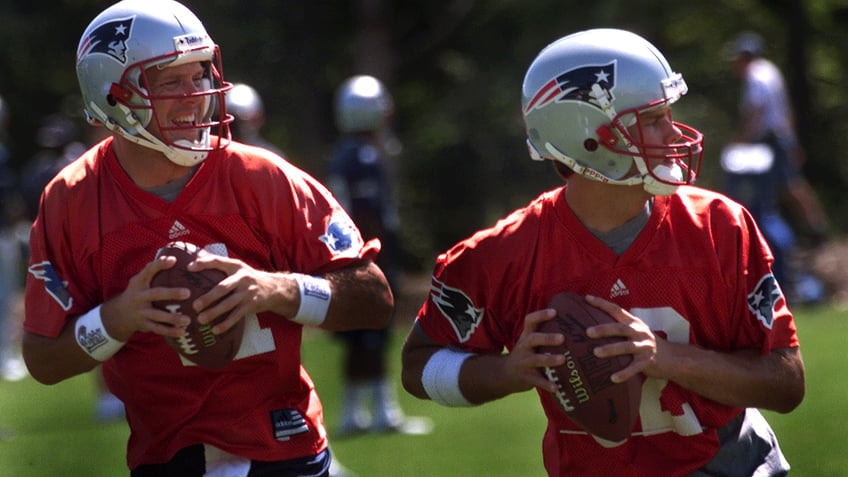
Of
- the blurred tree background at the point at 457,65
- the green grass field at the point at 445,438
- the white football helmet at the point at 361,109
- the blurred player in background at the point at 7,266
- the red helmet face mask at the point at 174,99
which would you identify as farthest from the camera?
the blurred tree background at the point at 457,65

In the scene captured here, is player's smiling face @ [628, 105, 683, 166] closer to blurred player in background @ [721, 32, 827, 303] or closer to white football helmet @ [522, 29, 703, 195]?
white football helmet @ [522, 29, 703, 195]

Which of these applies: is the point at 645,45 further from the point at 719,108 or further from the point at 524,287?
the point at 719,108

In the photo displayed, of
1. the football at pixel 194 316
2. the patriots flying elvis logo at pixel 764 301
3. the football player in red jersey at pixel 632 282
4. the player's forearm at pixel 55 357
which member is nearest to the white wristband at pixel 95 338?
the player's forearm at pixel 55 357

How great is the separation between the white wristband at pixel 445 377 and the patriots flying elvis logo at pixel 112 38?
1.25 meters

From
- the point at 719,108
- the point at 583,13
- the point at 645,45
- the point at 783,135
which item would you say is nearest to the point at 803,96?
the point at 719,108

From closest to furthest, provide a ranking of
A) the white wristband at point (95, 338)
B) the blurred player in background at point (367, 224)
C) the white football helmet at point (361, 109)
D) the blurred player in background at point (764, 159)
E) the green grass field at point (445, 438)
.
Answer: the white wristband at point (95, 338), the green grass field at point (445, 438), the blurred player in background at point (367, 224), the white football helmet at point (361, 109), the blurred player in background at point (764, 159)

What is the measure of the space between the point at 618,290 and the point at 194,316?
1121 mm

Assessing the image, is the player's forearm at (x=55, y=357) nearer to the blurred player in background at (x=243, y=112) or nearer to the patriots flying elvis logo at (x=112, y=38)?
the patriots flying elvis logo at (x=112, y=38)

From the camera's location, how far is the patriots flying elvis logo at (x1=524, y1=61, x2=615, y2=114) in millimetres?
3543

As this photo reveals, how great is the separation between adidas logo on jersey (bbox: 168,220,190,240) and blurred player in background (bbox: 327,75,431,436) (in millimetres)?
4658

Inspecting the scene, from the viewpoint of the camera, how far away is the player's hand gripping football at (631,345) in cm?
328

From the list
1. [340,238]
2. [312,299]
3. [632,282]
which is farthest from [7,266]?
[632,282]

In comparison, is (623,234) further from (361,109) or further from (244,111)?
(361,109)

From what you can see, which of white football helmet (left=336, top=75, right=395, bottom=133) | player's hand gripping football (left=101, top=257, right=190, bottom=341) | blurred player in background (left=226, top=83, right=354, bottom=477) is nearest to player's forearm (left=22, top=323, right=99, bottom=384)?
player's hand gripping football (left=101, top=257, right=190, bottom=341)
